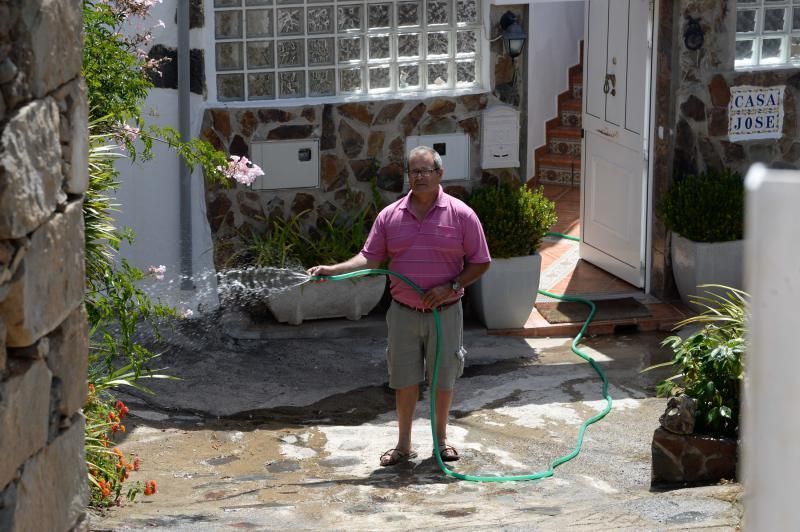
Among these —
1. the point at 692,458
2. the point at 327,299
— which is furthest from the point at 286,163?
the point at 692,458

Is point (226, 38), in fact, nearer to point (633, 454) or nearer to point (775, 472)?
point (633, 454)

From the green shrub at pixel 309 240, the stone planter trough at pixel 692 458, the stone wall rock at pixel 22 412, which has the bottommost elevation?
the stone planter trough at pixel 692 458

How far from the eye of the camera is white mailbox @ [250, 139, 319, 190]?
29.2ft

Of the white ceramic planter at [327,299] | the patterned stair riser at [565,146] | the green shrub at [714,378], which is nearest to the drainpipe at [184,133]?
the white ceramic planter at [327,299]

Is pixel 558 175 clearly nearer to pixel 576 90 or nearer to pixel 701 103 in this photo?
pixel 576 90

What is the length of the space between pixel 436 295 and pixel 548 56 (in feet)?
22.4

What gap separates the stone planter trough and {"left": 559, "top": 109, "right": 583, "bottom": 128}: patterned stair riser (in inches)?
281

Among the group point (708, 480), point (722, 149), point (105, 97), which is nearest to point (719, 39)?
point (722, 149)

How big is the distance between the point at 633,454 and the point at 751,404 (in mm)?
5532

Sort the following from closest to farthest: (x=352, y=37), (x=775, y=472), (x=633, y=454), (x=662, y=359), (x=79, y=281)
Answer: (x=775, y=472) < (x=79, y=281) < (x=633, y=454) < (x=662, y=359) < (x=352, y=37)

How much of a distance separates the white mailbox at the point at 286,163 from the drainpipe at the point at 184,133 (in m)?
0.49

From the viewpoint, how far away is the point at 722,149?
9.38m

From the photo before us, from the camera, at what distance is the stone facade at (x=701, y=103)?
9.07 metres

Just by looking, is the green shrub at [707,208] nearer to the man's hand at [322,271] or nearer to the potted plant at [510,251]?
the potted plant at [510,251]
